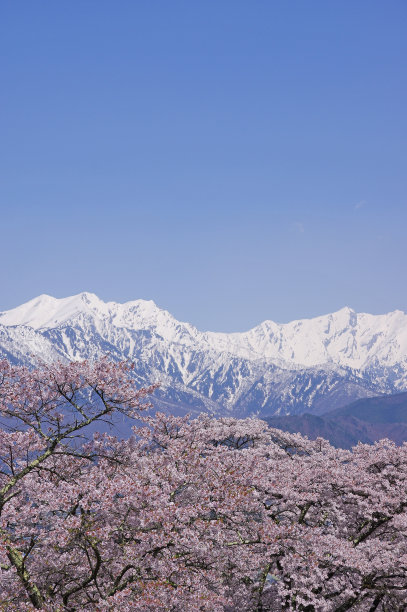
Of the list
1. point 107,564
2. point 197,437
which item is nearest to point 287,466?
point 197,437

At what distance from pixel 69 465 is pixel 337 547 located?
12643 mm

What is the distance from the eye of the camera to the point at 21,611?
16.6 meters

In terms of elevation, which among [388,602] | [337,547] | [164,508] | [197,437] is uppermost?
[197,437]

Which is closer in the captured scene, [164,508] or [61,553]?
[164,508]

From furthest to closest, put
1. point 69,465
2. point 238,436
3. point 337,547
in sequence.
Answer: point 238,436 → point 69,465 → point 337,547

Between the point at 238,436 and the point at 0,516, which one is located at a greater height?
the point at 238,436

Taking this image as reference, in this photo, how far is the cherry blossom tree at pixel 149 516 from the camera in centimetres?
1631

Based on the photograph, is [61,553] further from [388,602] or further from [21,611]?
[388,602]

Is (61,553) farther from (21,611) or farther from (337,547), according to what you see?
(337,547)

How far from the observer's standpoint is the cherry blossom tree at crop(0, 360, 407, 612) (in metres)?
16.3

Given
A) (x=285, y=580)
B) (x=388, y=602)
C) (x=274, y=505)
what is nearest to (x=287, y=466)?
(x=274, y=505)

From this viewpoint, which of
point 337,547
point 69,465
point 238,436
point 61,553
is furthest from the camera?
point 238,436

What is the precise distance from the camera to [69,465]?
899 inches

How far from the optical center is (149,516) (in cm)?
1573
